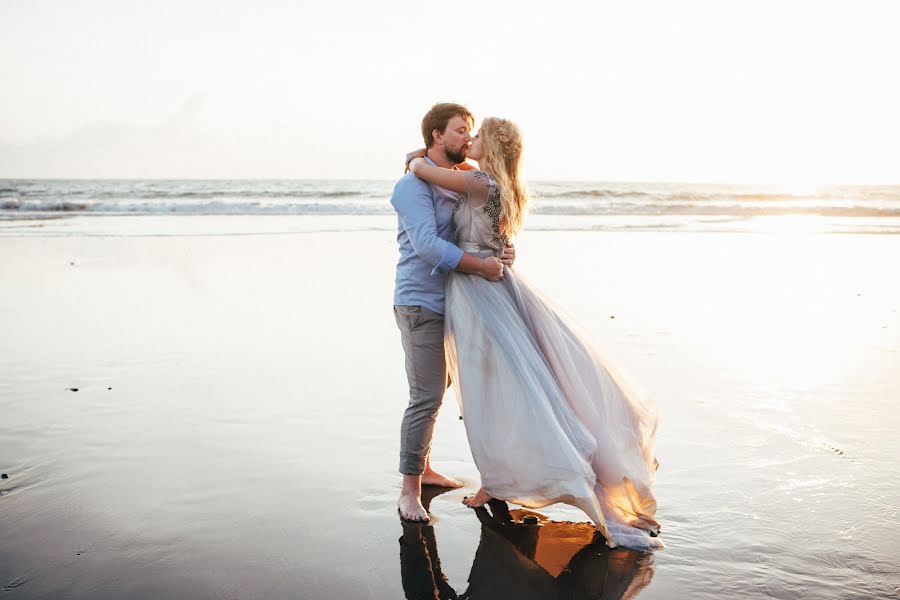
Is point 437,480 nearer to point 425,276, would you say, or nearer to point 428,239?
point 425,276

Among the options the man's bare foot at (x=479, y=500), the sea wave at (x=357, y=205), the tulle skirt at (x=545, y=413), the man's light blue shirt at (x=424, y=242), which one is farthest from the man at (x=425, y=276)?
the sea wave at (x=357, y=205)

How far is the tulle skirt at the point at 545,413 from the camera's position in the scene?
11.6ft

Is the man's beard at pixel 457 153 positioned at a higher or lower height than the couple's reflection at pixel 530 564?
higher

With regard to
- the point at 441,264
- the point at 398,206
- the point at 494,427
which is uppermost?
the point at 398,206

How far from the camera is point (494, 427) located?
12.0 feet

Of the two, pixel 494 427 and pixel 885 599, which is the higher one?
pixel 494 427

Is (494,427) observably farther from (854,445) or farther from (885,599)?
(854,445)

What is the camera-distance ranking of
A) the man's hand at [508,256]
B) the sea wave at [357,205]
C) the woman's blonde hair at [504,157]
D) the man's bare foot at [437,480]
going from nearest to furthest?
the woman's blonde hair at [504,157]
the man's hand at [508,256]
the man's bare foot at [437,480]
the sea wave at [357,205]

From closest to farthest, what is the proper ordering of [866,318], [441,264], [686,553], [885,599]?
1. [885,599]
2. [686,553]
3. [441,264]
4. [866,318]

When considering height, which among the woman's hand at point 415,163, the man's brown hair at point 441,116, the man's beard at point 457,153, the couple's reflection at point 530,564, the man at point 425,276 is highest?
the man's brown hair at point 441,116

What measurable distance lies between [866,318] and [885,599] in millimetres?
6290

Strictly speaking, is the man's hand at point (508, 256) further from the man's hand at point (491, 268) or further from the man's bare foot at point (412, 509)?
the man's bare foot at point (412, 509)

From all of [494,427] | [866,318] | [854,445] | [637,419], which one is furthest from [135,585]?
[866,318]

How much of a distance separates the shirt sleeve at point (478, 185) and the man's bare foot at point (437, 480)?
1.51m
